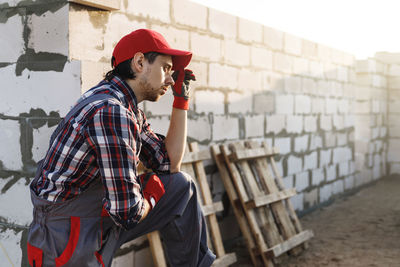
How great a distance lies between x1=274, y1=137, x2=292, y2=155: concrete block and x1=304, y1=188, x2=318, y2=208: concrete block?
2.65ft

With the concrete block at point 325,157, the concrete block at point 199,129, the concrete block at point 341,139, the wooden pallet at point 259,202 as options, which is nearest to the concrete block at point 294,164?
the concrete block at point 325,157

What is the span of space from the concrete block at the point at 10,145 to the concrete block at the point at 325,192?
4.58 meters

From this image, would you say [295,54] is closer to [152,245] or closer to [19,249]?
[152,245]

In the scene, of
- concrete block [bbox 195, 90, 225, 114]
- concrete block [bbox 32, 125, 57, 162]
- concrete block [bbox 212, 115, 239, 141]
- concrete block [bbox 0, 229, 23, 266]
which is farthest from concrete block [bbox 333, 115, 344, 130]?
concrete block [bbox 0, 229, 23, 266]

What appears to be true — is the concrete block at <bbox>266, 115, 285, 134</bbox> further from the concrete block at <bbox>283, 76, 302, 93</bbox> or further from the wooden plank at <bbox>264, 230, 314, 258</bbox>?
the wooden plank at <bbox>264, 230, 314, 258</bbox>

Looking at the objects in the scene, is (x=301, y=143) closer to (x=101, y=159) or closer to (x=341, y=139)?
(x=341, y=139)

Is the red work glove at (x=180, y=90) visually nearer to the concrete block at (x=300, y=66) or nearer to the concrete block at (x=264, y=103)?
the concrete block at (x=264, y=103)

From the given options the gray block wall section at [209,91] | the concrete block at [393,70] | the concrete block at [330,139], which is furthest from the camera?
the concrete block at [393,70]

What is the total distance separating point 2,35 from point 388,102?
8.41m

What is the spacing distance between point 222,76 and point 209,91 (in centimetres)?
28

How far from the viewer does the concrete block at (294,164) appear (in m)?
5.59

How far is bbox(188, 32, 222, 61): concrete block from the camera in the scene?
399 centimetres

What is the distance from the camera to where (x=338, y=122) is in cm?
707

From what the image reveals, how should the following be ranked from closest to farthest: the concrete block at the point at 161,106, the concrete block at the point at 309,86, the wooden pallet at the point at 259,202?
the concrete block at the point at 161,106 → the wooden pallet at the point at 259,202 → the concrete block at the point at 309,86
